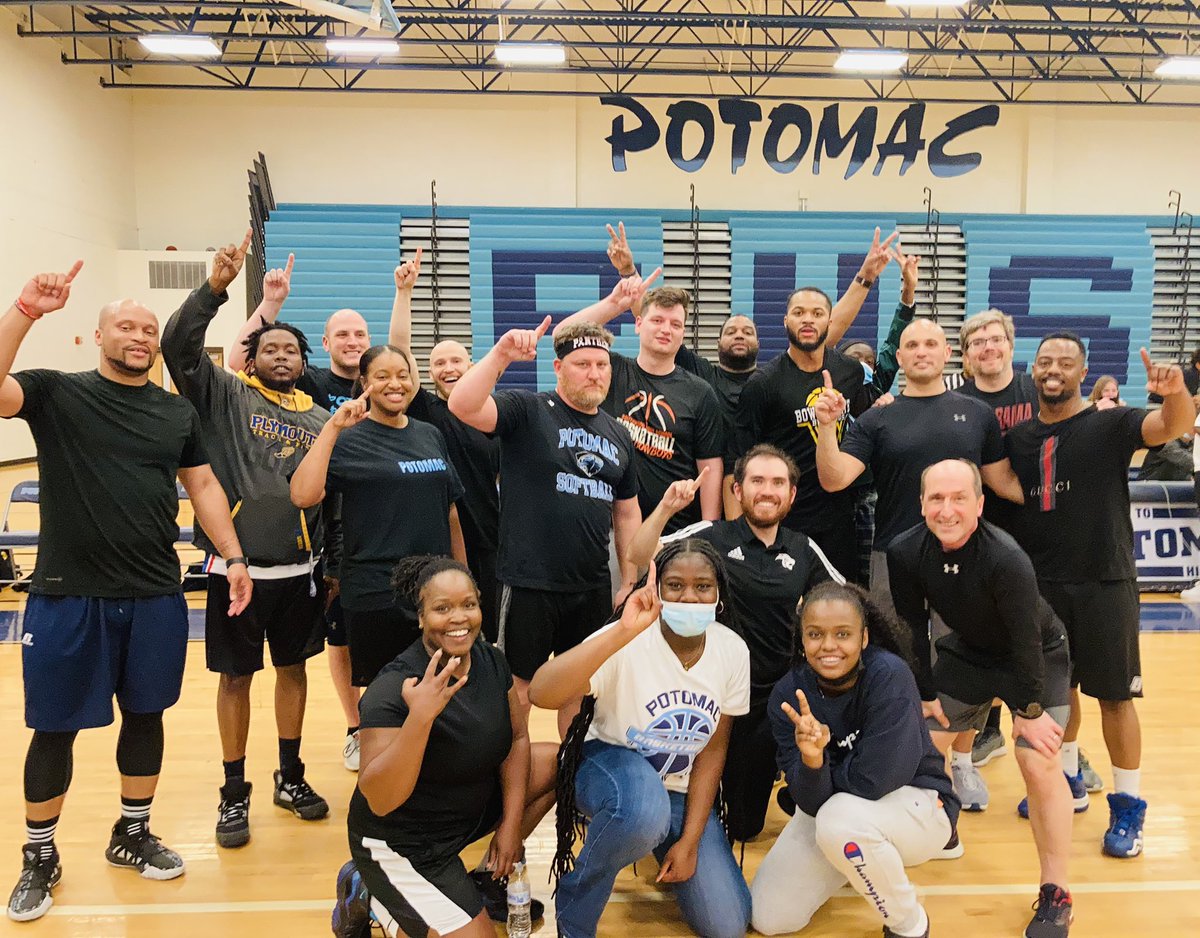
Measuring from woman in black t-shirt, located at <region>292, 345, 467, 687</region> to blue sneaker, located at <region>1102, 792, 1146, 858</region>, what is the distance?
291 cm

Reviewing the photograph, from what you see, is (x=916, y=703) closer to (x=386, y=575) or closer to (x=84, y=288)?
(x=386, y=575)

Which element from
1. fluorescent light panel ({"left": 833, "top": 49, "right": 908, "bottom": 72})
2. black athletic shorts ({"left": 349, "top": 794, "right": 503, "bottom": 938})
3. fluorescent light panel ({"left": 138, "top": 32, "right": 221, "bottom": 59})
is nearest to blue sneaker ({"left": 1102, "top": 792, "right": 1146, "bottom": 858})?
black athletic shorts ({"left": 349, "top": 794, "right": 503, "bottom": 938})

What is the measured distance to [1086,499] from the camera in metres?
3.62

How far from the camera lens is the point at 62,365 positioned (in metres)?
15.9

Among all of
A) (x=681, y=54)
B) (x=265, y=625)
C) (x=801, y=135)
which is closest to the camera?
(x=265, y=625)

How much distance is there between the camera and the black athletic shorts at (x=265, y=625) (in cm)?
362

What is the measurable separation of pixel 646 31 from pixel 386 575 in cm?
1627

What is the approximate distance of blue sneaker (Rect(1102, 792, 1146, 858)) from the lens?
139 inches

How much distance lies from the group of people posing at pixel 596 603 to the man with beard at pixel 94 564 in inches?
0.4

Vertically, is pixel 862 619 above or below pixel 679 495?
below

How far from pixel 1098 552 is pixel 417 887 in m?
2.86

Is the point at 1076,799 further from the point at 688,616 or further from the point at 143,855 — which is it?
the point at 143,855

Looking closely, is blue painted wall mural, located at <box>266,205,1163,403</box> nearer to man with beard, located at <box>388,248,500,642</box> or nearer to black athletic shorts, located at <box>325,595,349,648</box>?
man with beard, located at <box>388,248,500,642</box>

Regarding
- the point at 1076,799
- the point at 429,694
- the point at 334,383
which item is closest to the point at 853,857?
the point at 429,694
